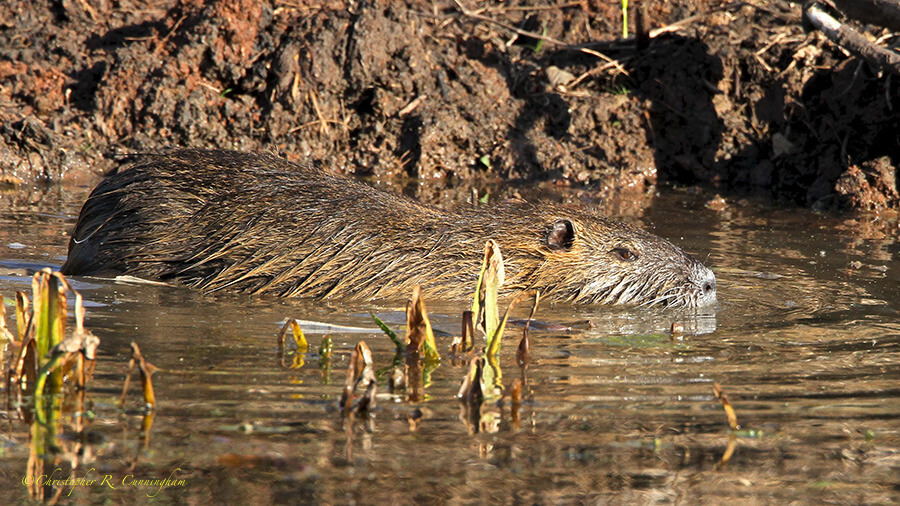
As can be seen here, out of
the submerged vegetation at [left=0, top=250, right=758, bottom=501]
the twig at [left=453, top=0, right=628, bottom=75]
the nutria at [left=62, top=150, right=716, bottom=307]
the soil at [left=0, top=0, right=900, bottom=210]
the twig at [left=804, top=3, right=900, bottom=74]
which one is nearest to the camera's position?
the submerged vegetation at [left=0, top=250, right=758, bottom=501]

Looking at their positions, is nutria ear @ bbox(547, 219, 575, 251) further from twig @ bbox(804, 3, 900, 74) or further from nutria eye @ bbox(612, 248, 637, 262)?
twig @ bbox(804, 3, 900, 74)

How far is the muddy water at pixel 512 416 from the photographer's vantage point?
247 centimetres

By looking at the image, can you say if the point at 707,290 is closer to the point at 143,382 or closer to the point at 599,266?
the point at 599,266

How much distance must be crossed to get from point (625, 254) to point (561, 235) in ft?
1.13

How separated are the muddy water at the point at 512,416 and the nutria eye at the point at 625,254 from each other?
43 cm

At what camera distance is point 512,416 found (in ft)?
9.66

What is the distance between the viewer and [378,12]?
8.23 meters

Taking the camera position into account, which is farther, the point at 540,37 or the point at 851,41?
the point at 540,37

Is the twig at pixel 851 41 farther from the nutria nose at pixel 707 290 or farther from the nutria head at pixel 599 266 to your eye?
the nutria nose at pixel 707 290

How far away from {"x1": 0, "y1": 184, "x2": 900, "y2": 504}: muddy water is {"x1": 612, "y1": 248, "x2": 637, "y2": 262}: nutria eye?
430 mm

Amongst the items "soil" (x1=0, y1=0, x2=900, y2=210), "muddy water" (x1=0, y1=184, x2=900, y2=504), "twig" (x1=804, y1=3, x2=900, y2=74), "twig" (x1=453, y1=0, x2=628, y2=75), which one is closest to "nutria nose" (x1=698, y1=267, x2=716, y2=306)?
"muddy water" (x1=0, y1=184, x2=900, y2=504)

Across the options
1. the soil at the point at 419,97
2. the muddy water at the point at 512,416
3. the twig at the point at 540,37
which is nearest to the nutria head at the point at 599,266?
the muddy water at the point at 512,416

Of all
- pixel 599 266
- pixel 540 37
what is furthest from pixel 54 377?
pixel 540 37

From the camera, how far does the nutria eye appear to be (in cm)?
526
